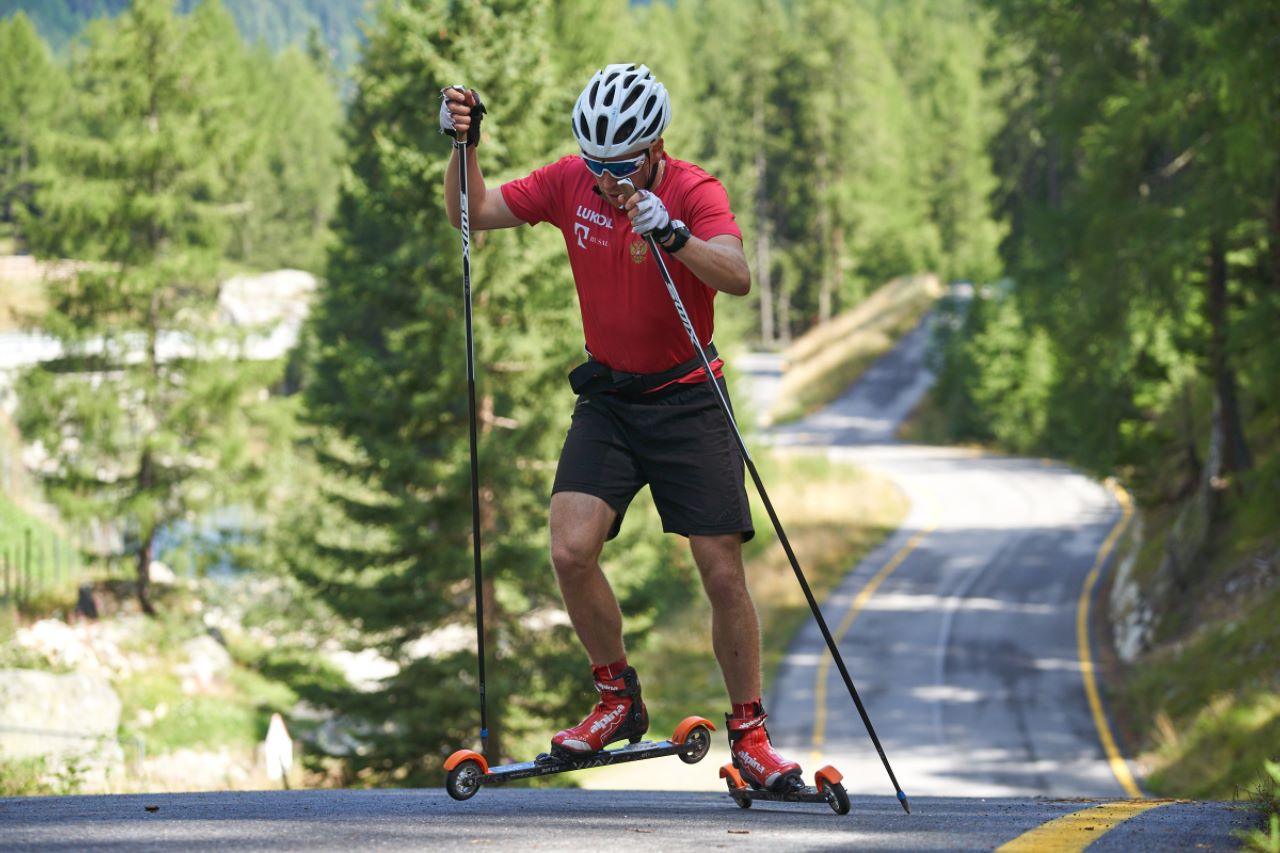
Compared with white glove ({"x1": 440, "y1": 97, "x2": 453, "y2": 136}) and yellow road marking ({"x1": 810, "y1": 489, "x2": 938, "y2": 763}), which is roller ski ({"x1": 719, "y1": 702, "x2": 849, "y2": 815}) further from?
yellow road marking ({"x1": 810, "y1": 489, "x2": 938, "y2": 763})

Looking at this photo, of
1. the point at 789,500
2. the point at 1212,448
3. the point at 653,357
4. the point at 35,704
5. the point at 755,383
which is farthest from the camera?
the point at 755,383

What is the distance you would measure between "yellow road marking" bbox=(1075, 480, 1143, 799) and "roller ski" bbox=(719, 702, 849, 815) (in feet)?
46.9

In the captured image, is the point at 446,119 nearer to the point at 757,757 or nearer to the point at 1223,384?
the point at 757,757

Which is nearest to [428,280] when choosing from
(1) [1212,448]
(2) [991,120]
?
(1) [1212,448]

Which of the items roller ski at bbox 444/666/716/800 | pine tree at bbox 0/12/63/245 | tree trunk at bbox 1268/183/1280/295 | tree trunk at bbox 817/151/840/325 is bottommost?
roller ski at bbox 444/666/716/800

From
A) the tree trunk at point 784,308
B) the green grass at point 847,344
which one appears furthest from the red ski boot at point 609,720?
the tree trunk at point 784,308

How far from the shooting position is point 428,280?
2086 cm

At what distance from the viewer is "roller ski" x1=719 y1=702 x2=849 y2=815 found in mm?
4980

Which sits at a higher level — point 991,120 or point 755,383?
point 991,120

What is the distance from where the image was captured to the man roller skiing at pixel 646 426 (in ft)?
17.0

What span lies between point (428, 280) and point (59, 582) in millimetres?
14717

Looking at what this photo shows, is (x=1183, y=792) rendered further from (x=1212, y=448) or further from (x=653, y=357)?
(x=653, y=357)

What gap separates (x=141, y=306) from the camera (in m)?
31.6

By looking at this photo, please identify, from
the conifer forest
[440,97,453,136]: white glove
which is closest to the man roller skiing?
[440,97,453,136]: white glove
